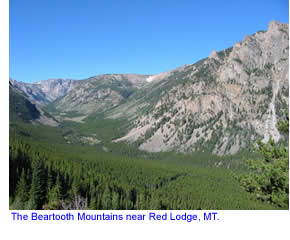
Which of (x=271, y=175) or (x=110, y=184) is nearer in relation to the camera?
(x=271, y=175)

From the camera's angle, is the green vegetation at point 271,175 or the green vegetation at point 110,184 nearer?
the green vegetation at point 271,175

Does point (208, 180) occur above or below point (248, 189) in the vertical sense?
below

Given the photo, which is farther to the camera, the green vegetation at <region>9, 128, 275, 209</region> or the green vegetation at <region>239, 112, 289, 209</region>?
the green vegetation at <region>9, 128, 275, 209</region>

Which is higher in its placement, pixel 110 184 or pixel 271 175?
pixel 271 175

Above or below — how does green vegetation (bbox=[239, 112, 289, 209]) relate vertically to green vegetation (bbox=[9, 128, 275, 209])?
above

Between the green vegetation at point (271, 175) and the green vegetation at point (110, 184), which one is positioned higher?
the green vegetation at point (271, 175)
